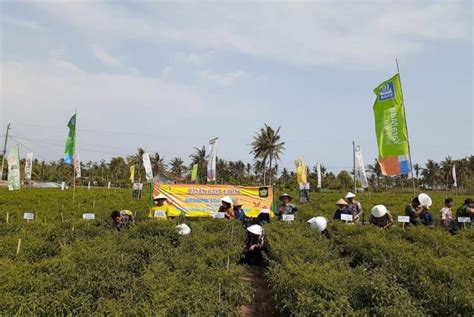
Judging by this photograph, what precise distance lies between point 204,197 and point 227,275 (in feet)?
35.1

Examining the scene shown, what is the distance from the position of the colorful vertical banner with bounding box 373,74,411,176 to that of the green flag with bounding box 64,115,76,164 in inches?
531

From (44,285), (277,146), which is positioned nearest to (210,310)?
(44,285)

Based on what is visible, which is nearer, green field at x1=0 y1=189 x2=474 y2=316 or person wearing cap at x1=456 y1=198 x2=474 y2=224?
green field at x1=0 y1=189 x2=474 y2=316

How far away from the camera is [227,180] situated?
65250 millimetres

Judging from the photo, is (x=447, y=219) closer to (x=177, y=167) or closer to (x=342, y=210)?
(x=342, y=210)

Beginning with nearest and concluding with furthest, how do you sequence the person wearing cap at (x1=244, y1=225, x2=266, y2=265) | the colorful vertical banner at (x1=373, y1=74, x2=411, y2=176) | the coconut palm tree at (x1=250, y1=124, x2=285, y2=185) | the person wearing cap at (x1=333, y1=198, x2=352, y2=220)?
the person wearing cap at (x1=244, y1=225, x2=266, y2=265), the person wearing cap at (x1=333, y1=198, x2=352, y2=220), the colorful vertical banner at (x1=373, y1=74, x2=411, y2=176), the coconut palm tree at (x1=250, y1=124, x2=285, y2=185)

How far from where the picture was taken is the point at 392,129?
38.1 feet

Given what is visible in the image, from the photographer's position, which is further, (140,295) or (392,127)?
(392,127)

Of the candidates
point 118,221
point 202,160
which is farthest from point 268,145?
point 118,221

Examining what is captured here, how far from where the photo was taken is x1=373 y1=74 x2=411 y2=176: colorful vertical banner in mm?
11266

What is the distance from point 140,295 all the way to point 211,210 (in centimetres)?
1116

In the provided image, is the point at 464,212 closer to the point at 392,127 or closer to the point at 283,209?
the point at 392,127

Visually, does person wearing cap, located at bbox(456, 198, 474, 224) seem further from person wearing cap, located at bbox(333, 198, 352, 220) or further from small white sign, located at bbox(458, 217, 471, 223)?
person wearing cap, located at bbox(333, 198, 352, 220)

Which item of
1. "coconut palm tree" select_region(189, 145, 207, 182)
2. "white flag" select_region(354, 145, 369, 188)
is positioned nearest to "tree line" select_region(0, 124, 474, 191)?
"coconut palm tree" select_region(189, 145, 207, 182)
